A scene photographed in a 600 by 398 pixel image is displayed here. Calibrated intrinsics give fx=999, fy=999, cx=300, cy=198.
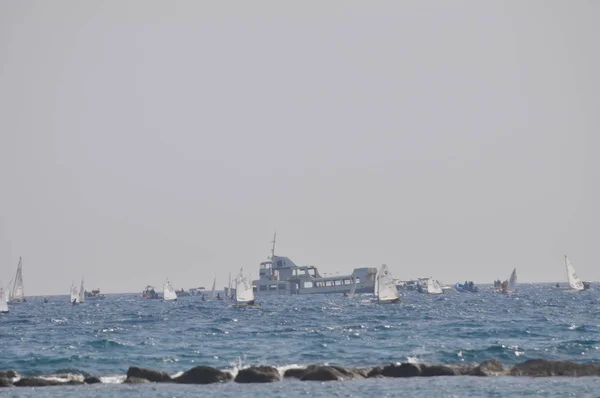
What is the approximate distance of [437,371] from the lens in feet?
136

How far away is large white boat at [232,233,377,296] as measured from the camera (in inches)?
7185

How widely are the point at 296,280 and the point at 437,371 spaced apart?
149778 millimetres

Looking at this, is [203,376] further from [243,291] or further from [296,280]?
[296,280]

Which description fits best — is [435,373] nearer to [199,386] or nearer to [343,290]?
[199,386]

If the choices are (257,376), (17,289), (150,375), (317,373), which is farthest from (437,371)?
(17,289)

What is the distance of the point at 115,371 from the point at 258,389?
10.8 meters

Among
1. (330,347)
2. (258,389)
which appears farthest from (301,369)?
(330,347)

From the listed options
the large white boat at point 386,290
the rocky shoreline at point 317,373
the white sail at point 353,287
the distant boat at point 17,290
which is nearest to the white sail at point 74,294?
the distant boat at point 17,290

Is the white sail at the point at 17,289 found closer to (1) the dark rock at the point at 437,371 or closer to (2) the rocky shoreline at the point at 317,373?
(2) the rocky shoreline at the point at 317,373

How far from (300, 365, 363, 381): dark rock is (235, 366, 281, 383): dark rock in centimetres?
120

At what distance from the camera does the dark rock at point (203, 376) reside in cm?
4081

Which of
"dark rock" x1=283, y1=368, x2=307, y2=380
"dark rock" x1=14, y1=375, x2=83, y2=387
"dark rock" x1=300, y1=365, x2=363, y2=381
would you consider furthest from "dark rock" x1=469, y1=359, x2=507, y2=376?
"dark rock" x1=14, y1=375, x2=83, y2=387

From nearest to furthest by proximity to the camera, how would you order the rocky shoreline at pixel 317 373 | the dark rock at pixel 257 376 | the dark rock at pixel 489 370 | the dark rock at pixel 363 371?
the dark rock at pixel 257 376 → the rocky shoreline at pixel 317 373 → the dark rock at pixel 489 370 → the dark rock at pixel 363 371

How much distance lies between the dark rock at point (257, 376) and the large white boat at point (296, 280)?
13811cm
